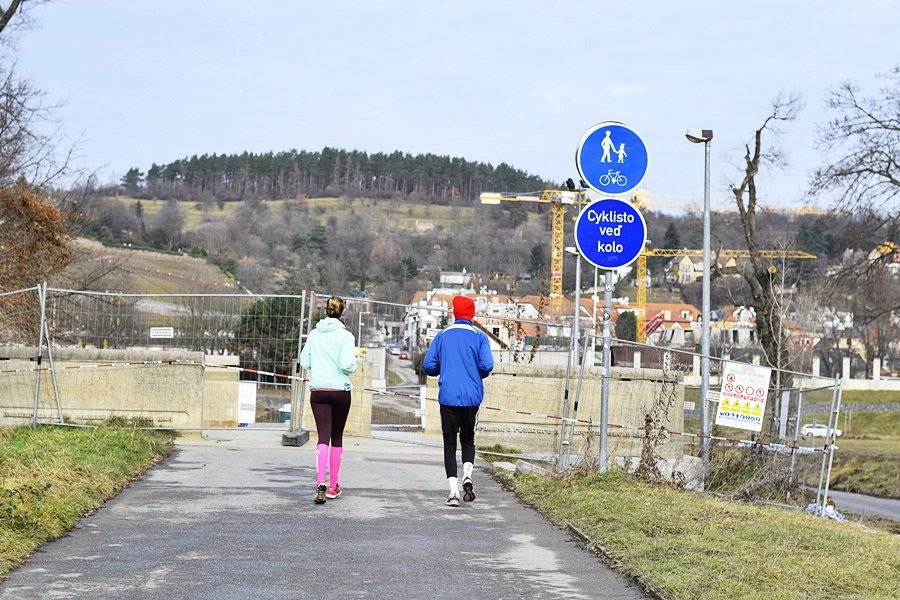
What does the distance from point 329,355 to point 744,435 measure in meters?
8.96

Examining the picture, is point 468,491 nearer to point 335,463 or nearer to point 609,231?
point 335,463

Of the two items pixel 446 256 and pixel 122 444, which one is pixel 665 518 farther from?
pixel 446 256

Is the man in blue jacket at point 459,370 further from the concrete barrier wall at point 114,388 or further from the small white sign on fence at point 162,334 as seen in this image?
the small white sign on fence at point 162,334

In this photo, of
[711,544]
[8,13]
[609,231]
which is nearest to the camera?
[711,544]

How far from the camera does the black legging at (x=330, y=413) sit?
10.4 meters

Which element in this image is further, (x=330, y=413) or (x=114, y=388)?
(x=114, y=388)

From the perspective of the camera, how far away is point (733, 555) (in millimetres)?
7391

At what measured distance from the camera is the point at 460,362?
403 inches

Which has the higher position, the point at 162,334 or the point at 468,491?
the point at 162,334

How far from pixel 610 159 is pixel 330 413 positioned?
3.48 metres

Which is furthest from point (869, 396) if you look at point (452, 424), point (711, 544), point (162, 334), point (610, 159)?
point (711, 544)

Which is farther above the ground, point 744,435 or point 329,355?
point 329,355

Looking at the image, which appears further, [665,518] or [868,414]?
[868,414]

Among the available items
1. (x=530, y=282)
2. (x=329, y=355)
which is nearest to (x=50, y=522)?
(x=329, y=355)
